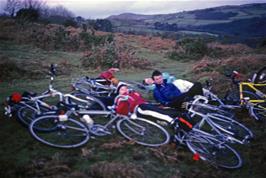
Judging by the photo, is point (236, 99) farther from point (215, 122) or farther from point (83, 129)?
point (83, 129)

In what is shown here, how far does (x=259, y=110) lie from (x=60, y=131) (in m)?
5.37

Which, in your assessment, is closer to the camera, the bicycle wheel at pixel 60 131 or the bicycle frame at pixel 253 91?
the bicycle wheel at pixel 60 131

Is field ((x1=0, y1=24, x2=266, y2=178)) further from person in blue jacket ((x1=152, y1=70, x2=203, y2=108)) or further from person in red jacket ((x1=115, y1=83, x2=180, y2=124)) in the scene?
person in blue jacket ((x1=152, y1=70, x2=203, y2=108))

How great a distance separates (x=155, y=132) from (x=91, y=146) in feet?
4.53

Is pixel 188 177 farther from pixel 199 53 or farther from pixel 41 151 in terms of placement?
pixel 199 53

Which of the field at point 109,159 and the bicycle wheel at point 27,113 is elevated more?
the bicycle wheel at point 27,113

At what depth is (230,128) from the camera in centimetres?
700

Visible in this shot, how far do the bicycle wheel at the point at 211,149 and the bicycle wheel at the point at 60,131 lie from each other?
6.69ft

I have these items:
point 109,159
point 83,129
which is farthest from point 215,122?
point 83,129

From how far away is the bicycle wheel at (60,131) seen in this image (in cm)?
614

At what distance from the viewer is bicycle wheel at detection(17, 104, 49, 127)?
6.63m

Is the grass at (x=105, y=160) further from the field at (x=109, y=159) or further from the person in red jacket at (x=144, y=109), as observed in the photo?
the person in red jacket at (x=144, y=109)

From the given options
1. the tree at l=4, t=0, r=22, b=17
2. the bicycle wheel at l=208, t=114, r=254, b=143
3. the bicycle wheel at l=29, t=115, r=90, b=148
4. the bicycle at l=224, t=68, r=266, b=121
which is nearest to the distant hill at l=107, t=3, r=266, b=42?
the tree at l=4, t=0, r=22, b=17

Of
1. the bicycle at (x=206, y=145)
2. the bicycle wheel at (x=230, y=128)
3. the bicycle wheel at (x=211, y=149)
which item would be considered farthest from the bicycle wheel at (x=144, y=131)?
the bicycle wheel at (x=230, y=128)
